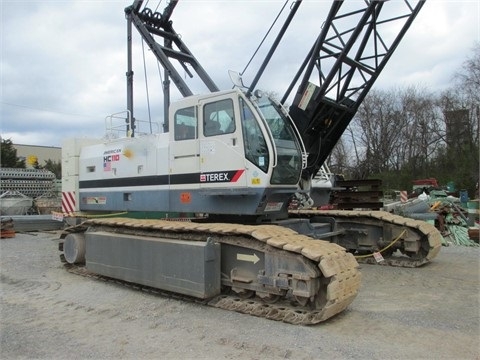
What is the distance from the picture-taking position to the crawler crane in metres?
5.49

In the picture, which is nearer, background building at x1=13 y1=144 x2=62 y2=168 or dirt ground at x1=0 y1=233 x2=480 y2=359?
dirt ground at x1=0 y1=233 x2=480 y2=359

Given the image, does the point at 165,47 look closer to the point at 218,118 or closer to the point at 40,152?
the point at 218,118

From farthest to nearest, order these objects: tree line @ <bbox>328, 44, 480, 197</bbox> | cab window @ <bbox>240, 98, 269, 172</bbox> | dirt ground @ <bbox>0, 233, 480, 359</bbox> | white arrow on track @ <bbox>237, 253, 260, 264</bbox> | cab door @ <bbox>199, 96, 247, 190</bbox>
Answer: tree line @ <bbox>328, 44, 480, 197</bbox> → cab door @ <bbox>199, 96, 247, 190</bbox> → cab window @ <bbox>240, 98, 269, 172</bbox> → white arrow on track @ <bbox>237, 253, 260, 264</bbox> → dirt ground @ <bbox>0, 233, 480, 359</bbox>

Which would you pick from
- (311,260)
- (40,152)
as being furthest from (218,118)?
(40,152)

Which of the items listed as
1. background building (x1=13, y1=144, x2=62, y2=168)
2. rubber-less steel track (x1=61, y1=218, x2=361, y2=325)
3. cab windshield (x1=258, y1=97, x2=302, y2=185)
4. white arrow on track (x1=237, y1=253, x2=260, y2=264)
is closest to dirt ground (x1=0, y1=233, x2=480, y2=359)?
rubber-less steel track (x1=61, y1=218, x2=361, y2=325)

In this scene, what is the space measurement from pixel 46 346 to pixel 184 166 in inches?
126

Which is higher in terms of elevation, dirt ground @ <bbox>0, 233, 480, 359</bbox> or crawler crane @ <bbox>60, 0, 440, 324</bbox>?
crawler crane @ <bbox>60, 0, 440, 324</bbox>

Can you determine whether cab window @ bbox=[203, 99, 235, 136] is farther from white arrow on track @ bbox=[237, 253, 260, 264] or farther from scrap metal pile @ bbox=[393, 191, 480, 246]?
scrap metal pile @ bbox=[393, 191, 480, 246]

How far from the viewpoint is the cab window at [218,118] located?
639 centimetres

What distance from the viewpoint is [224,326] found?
513 centimetres

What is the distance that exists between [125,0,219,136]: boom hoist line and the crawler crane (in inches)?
0.9

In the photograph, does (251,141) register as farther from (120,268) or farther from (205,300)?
(120,268)

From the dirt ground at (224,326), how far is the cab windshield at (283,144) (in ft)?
6.36

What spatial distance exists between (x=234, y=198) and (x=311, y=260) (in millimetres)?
1758
